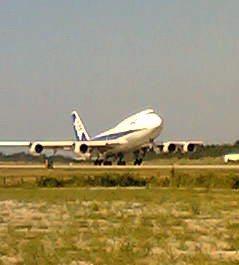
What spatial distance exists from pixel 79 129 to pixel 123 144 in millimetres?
20485

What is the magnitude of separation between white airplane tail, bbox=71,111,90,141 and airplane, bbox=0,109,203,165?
10.2 metres

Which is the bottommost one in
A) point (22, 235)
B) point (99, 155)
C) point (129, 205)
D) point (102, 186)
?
point (99, 155)

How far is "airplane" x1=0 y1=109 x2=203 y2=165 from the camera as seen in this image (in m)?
85.4

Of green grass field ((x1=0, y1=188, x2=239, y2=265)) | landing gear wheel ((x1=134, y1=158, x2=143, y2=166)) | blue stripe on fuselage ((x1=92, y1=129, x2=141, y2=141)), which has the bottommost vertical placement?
landing gear wheel ((x1=134, y1=158, x2=143, y2=166))

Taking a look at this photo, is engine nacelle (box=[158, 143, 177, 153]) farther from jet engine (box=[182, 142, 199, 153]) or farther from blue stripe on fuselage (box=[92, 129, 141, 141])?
blue stripe on fuselage (box=[92, 129, 141, 141])

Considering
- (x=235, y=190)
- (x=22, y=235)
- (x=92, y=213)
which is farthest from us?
(x=235, y=190)

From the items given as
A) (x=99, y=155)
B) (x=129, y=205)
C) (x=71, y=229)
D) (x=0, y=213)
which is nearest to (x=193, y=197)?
(x=129, y=205)

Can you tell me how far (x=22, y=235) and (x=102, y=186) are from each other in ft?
90.6

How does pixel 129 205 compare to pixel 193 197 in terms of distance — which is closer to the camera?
pixel 129 205

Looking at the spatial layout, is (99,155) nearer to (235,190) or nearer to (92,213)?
(235,190)

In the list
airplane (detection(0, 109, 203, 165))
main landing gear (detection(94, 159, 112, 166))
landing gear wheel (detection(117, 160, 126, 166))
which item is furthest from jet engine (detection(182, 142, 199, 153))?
main landing gear (detection(94, 159, 112, 166))

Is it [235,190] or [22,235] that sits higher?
[22,235]

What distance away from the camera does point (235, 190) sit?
45.1 metres

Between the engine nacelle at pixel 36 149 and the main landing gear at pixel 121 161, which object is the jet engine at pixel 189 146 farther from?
the engine nacelle at pixel 36 149
